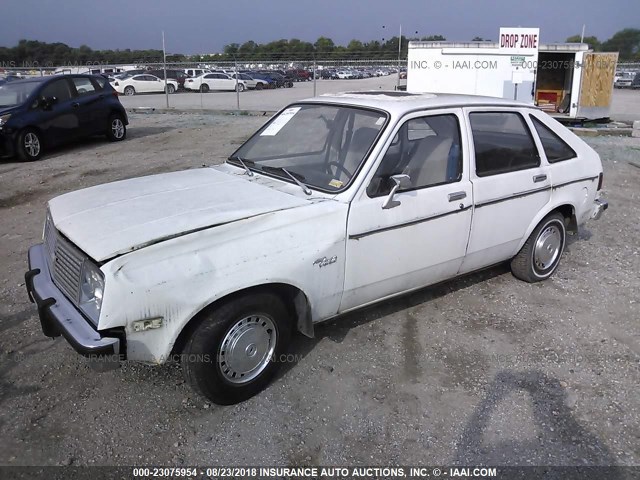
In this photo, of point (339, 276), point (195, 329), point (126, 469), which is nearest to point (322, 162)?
point (339, 276)

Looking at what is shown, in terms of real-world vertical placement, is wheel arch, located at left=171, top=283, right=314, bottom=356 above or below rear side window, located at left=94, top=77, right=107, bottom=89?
below

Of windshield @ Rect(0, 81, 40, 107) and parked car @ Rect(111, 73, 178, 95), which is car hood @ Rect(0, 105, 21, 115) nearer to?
windshield @ Rect(0, 81, 40, 107)

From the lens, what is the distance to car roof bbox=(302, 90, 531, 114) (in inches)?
151

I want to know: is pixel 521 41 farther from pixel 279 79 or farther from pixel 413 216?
pixel 279 79

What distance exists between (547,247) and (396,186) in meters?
2.20

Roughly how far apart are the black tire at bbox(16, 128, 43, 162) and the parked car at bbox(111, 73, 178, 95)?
848 inches

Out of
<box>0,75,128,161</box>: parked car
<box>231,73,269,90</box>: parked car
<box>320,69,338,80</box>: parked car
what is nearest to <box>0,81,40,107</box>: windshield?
<box>0,75,128,161</box>: parked car

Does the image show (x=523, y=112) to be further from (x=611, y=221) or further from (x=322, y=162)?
(x=611, y=221)

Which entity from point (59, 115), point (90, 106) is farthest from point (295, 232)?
point (90, 106)

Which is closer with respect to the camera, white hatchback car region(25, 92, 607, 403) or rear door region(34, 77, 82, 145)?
white hatchback car region(25, 92, 607, 403)

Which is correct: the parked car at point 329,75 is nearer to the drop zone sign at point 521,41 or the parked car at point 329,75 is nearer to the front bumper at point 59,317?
the drop zone sign at point 521,41

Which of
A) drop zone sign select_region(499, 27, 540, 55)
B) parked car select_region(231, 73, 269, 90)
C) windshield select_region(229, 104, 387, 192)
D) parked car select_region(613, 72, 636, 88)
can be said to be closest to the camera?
windshield select_region(229, 104, 387, 192)

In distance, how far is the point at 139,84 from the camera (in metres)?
31.5

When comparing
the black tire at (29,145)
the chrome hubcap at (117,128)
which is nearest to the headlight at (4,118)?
the black tire at (29,145)
